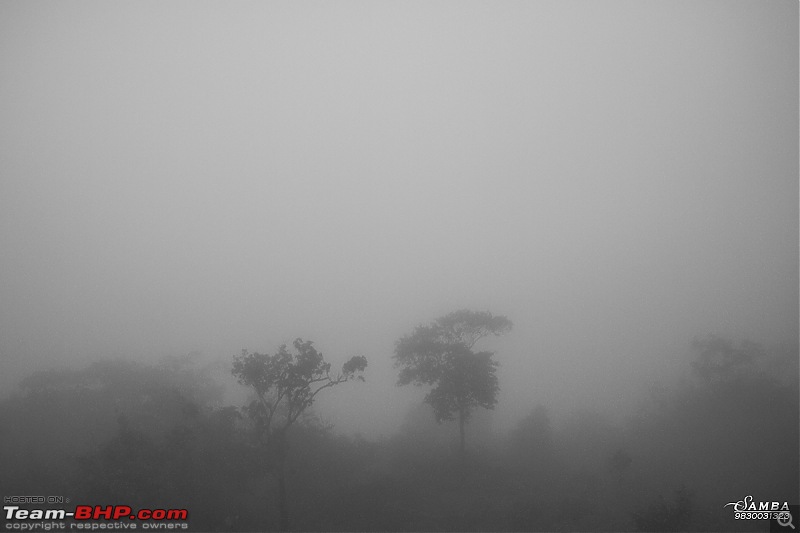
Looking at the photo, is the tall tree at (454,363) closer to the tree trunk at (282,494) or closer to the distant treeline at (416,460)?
the distant treeline at (416,460)

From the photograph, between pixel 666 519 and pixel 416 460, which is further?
pixel 416 460

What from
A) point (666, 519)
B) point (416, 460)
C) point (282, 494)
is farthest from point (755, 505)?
point (282, 494)

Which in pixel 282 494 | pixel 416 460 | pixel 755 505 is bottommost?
pixel 755 505

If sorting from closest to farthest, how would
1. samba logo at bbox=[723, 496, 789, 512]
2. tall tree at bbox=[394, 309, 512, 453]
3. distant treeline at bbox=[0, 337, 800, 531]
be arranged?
distant treeline at bbox=[0, 337, 800, 531]
samba logo at bbox=[723, 496, 789, 512]
tall tree at bbox=[394, 309, 512, 453]

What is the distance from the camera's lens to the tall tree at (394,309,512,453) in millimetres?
32281

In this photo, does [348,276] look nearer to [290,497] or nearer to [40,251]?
[290,497]

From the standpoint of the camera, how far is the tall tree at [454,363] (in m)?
32.3

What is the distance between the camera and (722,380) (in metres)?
43.8

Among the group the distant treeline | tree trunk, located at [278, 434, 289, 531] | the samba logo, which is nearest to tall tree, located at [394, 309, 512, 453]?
the distant treeline

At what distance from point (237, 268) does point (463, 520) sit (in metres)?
166

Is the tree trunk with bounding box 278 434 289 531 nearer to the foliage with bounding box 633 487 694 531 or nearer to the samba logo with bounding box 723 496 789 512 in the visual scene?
the foliage with bounding box 633 487 694 531

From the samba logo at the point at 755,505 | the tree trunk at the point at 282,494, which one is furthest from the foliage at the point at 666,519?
the tree trunk at the point at 282,494

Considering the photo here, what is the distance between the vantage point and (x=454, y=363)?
3297 centimetres

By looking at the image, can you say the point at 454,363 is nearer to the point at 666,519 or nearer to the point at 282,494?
the point at 282,494
